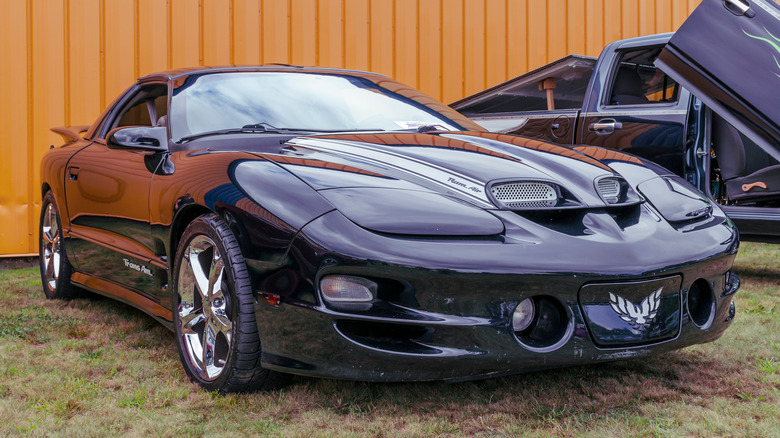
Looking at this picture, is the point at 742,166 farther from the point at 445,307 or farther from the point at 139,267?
the point at 139,267

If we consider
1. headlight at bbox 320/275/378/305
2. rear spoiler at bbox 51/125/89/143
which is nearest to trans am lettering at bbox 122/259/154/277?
headlight at bbox 320/275/378/305


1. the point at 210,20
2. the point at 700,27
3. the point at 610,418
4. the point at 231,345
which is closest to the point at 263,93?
the point at 231,345

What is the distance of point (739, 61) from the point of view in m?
3.96

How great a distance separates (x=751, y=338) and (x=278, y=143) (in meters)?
2.19

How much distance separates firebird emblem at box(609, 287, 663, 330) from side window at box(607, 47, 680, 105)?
334cm

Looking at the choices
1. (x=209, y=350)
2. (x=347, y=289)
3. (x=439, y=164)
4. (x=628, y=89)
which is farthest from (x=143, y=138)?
(x=628, y=89)

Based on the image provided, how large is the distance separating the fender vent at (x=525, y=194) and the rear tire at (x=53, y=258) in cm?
280

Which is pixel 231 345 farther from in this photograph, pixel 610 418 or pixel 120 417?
pixel 610 418

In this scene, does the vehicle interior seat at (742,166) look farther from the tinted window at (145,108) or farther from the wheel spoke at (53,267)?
the wheel spoke at (53,267)

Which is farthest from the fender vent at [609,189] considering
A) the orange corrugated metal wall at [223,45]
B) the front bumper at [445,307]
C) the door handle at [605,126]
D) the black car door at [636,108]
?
the orange corrugated metal wall at [223,45]

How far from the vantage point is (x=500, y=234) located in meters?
2.26

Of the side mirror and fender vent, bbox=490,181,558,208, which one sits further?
the side mirror

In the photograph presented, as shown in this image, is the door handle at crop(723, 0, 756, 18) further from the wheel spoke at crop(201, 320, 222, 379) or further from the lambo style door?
the wheel spoke at crop(201, 320, 222, 379)

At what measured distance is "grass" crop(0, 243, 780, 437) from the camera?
2293mm
